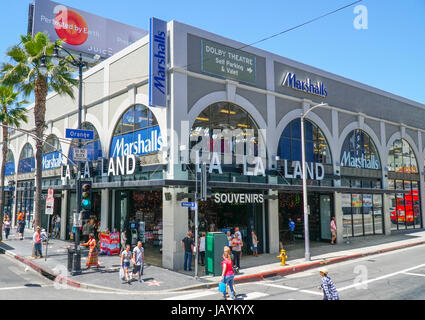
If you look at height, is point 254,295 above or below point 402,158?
below

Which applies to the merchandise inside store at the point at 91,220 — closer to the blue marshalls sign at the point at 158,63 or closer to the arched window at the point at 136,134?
the arched window at the point at 136,134

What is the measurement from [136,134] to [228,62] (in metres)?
6.96

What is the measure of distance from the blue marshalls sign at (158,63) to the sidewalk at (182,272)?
837 centimetres

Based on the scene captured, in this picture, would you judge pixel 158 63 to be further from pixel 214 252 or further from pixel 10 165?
pixel 10 165

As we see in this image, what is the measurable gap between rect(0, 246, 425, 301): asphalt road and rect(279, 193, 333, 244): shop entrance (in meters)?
8.67

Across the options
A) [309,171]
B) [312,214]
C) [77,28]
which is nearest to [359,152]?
[312,214]

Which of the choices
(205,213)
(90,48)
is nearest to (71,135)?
(205,213)

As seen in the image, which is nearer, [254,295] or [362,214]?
Answer: [254,295]

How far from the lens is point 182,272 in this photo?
16203mm

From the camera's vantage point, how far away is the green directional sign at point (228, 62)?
1962 centimetres

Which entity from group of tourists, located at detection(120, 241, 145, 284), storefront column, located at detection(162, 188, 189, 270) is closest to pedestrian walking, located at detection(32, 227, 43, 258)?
storefront column, located at detection(162, 188, 189, 270)

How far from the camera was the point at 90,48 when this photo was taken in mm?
37562

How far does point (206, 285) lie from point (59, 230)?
20420 mm

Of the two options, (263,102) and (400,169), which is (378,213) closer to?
(400,169)
